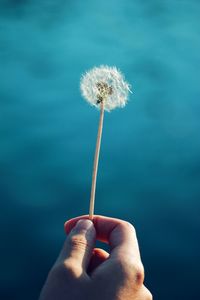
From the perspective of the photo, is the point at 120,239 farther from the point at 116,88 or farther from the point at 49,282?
the point at 116,88

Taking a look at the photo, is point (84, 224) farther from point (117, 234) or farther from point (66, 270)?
point (66, 270)

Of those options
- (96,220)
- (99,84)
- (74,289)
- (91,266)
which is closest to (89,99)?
(99,84)

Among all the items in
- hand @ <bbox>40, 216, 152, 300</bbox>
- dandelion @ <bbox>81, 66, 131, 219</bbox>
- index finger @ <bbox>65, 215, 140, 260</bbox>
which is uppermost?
dandelion @ <bbox>81, 66, 131, 219</bbox>

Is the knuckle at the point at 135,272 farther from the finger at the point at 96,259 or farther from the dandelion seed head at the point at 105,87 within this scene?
the dandelion seed head at the point at 105,87

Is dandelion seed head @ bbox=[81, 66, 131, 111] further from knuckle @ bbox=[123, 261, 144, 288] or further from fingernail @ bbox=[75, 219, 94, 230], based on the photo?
knuckle @ bbox=[123, 261, 144, 288]

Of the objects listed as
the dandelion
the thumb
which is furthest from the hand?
the dandelion

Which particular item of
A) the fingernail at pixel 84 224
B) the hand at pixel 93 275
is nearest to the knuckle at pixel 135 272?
the hand at pixel 93 275

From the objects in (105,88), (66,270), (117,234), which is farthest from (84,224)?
(105,88)
